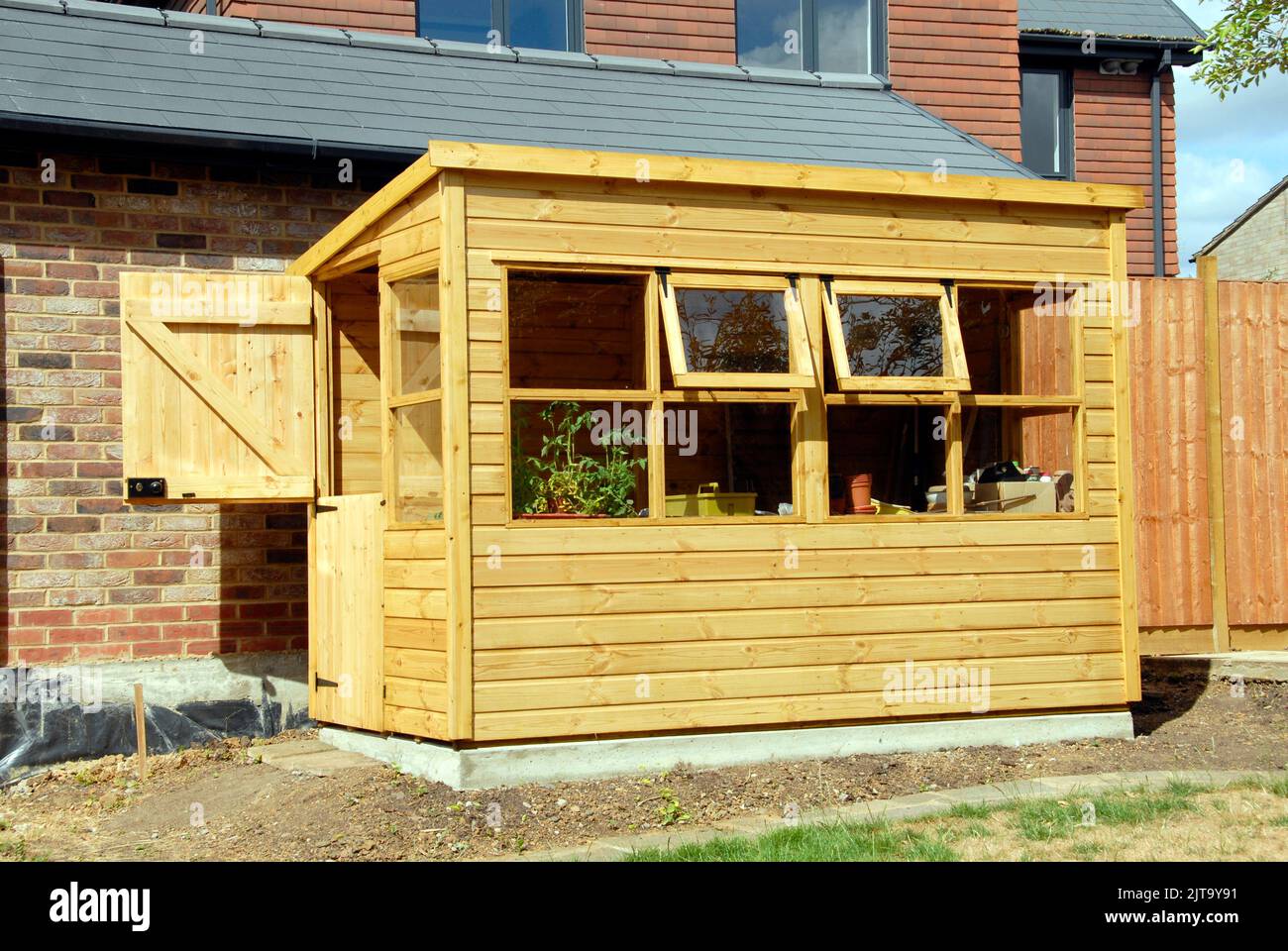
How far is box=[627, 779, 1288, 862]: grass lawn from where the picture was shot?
5.45 m

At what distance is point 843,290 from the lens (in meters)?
7.80

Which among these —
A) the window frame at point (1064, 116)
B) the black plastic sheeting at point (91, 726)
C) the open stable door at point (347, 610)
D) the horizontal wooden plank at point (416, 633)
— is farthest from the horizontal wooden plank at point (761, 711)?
the window frame at point (1064, 116)

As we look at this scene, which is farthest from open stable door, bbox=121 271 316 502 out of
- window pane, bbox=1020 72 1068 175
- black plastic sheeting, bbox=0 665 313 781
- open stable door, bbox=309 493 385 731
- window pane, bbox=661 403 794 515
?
window pane, bbox=1020 72 1068 175

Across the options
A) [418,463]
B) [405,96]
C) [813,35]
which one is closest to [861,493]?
[418,463]

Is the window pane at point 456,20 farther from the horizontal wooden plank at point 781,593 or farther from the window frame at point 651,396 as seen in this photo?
the horizontal wooden plank at point 781,593

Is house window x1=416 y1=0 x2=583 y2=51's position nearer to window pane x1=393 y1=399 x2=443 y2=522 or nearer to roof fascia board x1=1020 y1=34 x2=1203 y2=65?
window pane x1=393 y1=399 x2=443 y2=522

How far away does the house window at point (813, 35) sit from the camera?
1363 cm

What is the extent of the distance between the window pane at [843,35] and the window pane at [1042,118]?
147 inches

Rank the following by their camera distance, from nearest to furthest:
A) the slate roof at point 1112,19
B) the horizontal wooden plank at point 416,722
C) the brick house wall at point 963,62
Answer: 1. the horizontal wooden plank at point 416,722
2. the brick house wall at point 963,62
3. the slate roof at point 1112,19

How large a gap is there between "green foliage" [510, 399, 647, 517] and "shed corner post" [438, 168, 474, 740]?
43cm

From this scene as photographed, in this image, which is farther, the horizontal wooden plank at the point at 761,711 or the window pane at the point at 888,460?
the window pane at the point at 888,460

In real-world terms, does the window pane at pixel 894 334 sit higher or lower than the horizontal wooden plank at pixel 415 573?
higher
